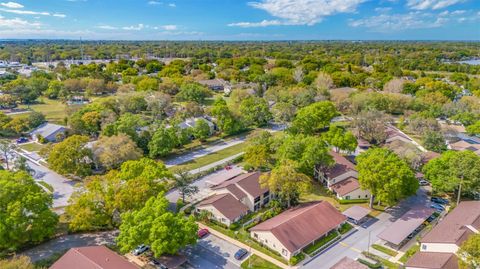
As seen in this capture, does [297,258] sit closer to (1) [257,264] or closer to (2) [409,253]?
(1) [257,264]

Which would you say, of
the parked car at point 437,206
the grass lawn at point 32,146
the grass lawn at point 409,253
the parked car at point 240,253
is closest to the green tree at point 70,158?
the grass lawn at point 32,146

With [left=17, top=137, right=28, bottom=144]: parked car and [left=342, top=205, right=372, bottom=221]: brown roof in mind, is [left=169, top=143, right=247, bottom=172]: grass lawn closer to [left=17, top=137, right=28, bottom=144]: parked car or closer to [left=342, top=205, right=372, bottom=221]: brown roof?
[left=342, top=205, right=372, bottom=221]: brown roof

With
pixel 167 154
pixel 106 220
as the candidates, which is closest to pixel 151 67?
pixel 167 154

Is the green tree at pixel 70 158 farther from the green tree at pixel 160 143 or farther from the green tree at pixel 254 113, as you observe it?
the green tree at pixel 254 113

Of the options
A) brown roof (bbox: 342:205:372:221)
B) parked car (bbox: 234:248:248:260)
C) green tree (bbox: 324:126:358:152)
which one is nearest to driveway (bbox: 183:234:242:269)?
parked car (bbox: 234:248:248:260)

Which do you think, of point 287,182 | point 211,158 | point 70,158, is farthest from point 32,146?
point 287,182
